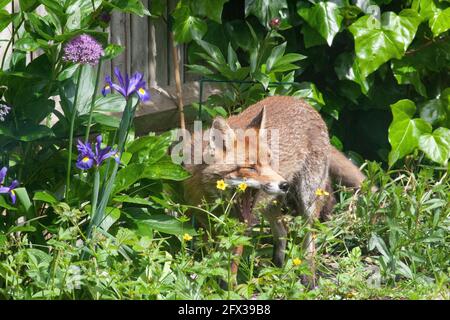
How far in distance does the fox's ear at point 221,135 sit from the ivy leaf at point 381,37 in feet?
6.15

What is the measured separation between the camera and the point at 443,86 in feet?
27.5

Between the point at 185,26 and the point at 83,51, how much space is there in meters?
2.46

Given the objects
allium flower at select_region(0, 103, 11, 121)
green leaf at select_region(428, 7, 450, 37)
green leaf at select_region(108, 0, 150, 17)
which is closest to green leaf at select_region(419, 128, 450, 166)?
green leaf at select_region(428, 7, 450, 37)

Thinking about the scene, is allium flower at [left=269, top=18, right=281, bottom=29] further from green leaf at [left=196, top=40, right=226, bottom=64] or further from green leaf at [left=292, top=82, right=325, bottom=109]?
green leaf at [left=292, top=82, right=325, bottom=109]

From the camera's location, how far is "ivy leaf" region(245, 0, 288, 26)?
294 inches

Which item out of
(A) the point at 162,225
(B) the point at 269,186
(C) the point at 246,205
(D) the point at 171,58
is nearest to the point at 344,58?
(D) the point at 171,58

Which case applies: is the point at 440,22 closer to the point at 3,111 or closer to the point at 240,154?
the point at 240,154

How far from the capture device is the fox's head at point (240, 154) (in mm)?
6121

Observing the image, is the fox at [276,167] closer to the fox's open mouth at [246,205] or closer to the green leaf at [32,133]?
the fox's open mouth at [246,205]

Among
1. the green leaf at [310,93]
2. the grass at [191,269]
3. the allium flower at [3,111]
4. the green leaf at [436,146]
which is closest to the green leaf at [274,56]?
the green leaf at [310,93]

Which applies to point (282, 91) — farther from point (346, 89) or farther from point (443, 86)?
point (443, 86)

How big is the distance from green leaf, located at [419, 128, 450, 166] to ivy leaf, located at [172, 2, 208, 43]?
2.16 metres

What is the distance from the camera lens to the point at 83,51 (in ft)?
16.2

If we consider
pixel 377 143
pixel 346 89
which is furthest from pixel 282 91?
pixel 377 143
